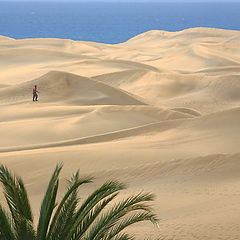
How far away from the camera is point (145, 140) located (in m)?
17.3

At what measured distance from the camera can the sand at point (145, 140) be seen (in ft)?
38.0

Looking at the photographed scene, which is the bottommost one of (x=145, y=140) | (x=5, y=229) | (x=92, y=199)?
(x=5, y=229)

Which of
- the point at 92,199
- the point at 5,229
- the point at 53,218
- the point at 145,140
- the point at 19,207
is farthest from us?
the point at 145,140

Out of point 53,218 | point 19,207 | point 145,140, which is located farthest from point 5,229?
point 145,140

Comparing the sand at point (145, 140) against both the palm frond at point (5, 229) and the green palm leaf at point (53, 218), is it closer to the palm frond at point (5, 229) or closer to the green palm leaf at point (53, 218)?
the green palm leaf at point (53, 218)

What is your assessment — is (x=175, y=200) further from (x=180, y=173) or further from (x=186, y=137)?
(x=186, y=137)

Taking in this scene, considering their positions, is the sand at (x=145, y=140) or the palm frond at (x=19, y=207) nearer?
the palm frond at (x=19, y=207)

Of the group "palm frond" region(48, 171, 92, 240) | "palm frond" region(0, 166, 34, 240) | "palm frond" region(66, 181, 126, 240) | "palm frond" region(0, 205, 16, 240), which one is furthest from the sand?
"palm frond" region(0, 205, 16, 240)

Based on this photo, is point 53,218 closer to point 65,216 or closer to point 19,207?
point 65,216

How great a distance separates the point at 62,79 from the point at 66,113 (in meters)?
6.00

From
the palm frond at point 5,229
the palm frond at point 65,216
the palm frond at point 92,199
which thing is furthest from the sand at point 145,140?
the palm frond at point 5,229

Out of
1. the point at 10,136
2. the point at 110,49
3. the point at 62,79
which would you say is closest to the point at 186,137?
the point at 10,136

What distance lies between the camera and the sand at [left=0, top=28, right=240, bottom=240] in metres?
11.6

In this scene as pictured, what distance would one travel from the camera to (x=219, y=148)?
1595cm
